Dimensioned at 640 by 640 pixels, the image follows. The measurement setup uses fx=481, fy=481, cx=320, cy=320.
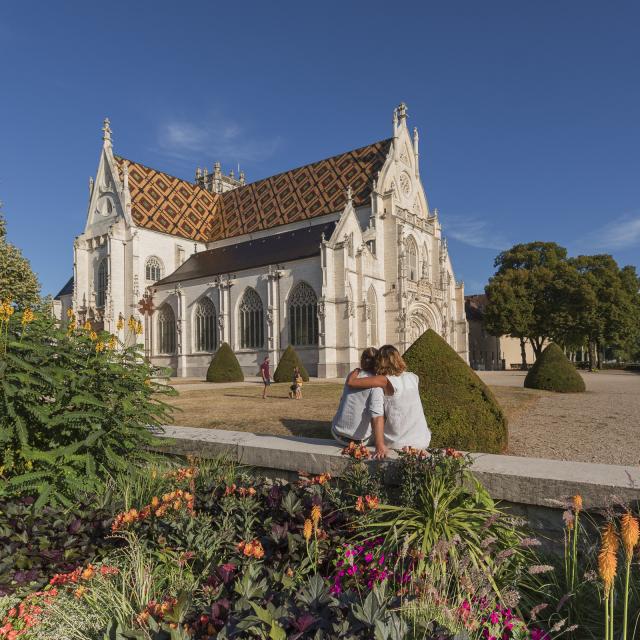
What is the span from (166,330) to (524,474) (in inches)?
1396

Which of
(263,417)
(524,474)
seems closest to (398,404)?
(524,474)

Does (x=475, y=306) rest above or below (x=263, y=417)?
above

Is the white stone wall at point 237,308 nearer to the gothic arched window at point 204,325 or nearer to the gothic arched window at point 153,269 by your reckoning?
the gothic arched window at point 204,325

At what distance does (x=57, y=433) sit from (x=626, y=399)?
49.0 feet

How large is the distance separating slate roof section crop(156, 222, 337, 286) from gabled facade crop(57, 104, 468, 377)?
0.48 ft

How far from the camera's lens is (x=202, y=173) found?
6088cm

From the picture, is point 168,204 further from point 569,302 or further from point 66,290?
point 569,302

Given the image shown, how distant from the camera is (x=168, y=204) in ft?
135

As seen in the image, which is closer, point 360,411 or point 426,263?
point 360,411

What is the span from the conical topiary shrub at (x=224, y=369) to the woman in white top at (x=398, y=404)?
65.2ft

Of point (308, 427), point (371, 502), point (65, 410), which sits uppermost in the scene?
point (65, 410)

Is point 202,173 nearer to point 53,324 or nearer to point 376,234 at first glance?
point 376,234

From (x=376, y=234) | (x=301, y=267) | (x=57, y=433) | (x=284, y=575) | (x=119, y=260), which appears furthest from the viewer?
(x=119, y=260)

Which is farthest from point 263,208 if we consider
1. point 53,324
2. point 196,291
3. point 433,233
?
point 53,324
